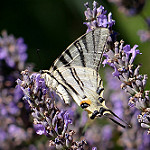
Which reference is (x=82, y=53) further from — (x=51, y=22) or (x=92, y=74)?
(x=51, y=22)

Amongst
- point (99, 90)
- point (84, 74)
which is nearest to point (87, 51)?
point (84, 74)

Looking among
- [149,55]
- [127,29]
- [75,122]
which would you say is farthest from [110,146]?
[127,29]

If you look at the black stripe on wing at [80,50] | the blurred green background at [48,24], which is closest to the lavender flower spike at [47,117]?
the black stripe on wing at [80,50]

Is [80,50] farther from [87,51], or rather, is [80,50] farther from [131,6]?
[131,6]

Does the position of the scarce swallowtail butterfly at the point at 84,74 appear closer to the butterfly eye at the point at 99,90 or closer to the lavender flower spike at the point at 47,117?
the butterfly eye at the point at 99,90

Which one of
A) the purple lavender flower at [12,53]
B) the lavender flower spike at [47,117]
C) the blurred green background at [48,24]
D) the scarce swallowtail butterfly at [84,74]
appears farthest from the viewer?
the blurred green background at [48,24]

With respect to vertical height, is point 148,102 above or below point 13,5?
below
